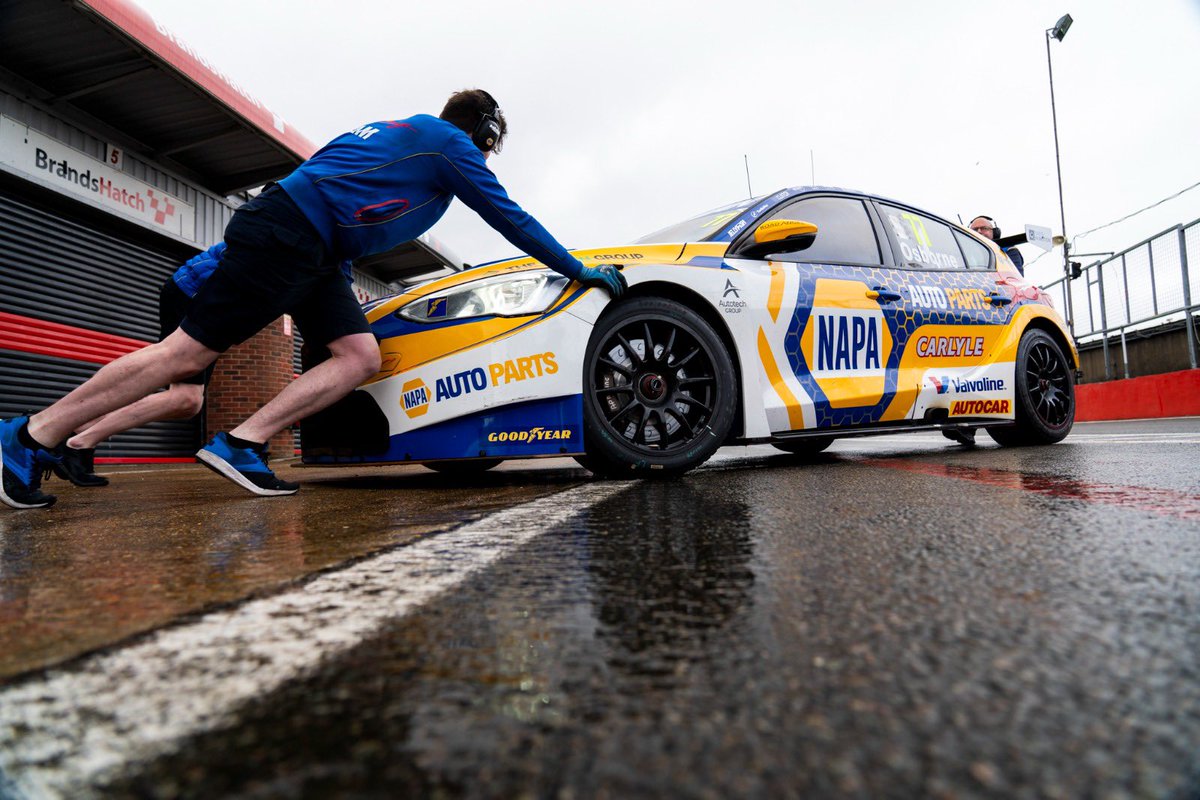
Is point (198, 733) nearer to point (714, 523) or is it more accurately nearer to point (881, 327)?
point (714, 523)

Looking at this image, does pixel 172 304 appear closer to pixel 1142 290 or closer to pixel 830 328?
pixel 830 328

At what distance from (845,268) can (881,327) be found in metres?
0.37

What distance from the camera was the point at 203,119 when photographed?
7.79 metres

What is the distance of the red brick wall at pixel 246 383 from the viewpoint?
30.6 feet

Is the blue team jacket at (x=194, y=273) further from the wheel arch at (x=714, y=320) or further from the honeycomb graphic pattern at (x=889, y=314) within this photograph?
the honeycomb graphic pattern at (x=889, y=314)

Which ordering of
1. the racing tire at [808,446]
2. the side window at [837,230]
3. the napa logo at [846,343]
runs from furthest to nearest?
the racing tire at [808,446] → the side window at [837,230] → the napa logo at [846,343]

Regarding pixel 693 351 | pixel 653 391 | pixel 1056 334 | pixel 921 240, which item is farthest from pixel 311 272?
pixel 1056 334

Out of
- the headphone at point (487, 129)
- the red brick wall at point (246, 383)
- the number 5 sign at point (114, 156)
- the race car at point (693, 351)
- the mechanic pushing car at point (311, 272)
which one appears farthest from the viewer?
the red brick wall at point (246, 383)

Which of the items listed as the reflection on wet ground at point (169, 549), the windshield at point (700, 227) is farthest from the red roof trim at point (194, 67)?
the windshield at point (700, 227)

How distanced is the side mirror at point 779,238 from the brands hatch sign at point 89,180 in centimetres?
709

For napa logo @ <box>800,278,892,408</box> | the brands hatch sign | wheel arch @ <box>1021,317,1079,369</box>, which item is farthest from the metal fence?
the brands hatch sign

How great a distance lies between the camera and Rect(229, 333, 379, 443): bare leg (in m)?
2.88

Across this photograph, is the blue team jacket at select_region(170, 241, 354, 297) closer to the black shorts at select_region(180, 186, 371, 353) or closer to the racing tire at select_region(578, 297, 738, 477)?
the black shorts at select_region(180, 186, 371, 353)

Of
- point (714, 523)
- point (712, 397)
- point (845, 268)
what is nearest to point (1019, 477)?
point (712, 397)
